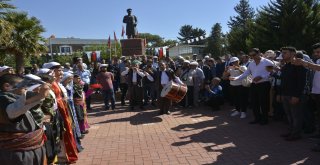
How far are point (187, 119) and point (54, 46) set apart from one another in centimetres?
7223

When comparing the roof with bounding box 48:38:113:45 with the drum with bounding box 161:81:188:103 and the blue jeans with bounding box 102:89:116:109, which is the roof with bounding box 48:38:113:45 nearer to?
the blue jeans with bounding box 102:89:116:109

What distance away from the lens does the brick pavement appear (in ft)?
19.6

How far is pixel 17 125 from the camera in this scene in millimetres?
3428

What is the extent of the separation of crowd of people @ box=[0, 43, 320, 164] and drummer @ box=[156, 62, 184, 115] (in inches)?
1.3

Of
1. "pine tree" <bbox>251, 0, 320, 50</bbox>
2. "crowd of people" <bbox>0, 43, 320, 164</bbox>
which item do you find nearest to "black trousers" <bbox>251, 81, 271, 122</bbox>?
"crowd of people" <bbox>0, 43, 320, 164</bbox>

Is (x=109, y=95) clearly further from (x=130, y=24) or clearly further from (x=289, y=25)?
(x=289, y=25)

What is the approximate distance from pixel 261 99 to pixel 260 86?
327 mm

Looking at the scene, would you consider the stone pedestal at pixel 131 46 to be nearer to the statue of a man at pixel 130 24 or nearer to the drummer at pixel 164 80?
the statue of a man at pixel 130 24

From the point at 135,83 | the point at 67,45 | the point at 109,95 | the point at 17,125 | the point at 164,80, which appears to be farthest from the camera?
the point at 67,45

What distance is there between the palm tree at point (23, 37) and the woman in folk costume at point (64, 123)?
12619 millimetres

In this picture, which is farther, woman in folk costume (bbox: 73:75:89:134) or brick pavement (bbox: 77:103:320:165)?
woman in folk costume (bbox: 73:75:89:134)

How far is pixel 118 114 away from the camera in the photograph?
1141 centimetres

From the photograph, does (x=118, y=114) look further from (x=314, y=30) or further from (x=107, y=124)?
(x=314, y=30)

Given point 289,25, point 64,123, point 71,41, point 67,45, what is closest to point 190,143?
point 64,123
